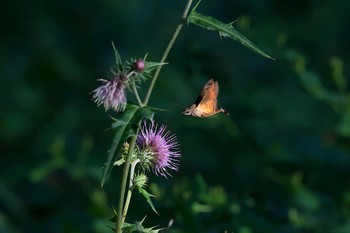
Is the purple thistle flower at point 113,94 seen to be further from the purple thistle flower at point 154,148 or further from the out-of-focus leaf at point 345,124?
the out-of-focus leaf at point 345,124

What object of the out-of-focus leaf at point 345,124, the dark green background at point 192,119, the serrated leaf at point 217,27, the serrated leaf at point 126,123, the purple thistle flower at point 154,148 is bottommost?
the dark green background at point 192,119

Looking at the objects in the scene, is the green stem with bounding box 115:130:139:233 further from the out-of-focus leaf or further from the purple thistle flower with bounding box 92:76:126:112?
the out-of-focus leaf

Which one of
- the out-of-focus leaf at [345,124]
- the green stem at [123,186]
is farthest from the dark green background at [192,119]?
the green stem at [123,186]

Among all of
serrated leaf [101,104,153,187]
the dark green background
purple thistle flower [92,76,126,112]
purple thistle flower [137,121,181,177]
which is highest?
A: purple thistle flower [92,76,126,112]

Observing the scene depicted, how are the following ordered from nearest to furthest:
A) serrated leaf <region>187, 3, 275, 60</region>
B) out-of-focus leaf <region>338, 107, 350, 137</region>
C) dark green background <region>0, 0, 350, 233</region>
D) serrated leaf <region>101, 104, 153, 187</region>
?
serrated leaf <region>101, 104, 153, 187</region> → serrated leaf <region>187, 3, 275, 60</region> → dark green background <region>0, 0, 350, 233</region> → out-of-focus leaf <region>338, 107, 350, 137</region>

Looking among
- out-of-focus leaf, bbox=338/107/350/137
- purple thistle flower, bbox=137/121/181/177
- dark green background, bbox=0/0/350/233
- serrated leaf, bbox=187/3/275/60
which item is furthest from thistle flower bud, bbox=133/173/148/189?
out-of-focus leaf, bbox=338/107/350/137

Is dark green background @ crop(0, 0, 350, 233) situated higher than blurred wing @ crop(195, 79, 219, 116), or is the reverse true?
blurred wing @ crop(195, 79, 219, 116)
